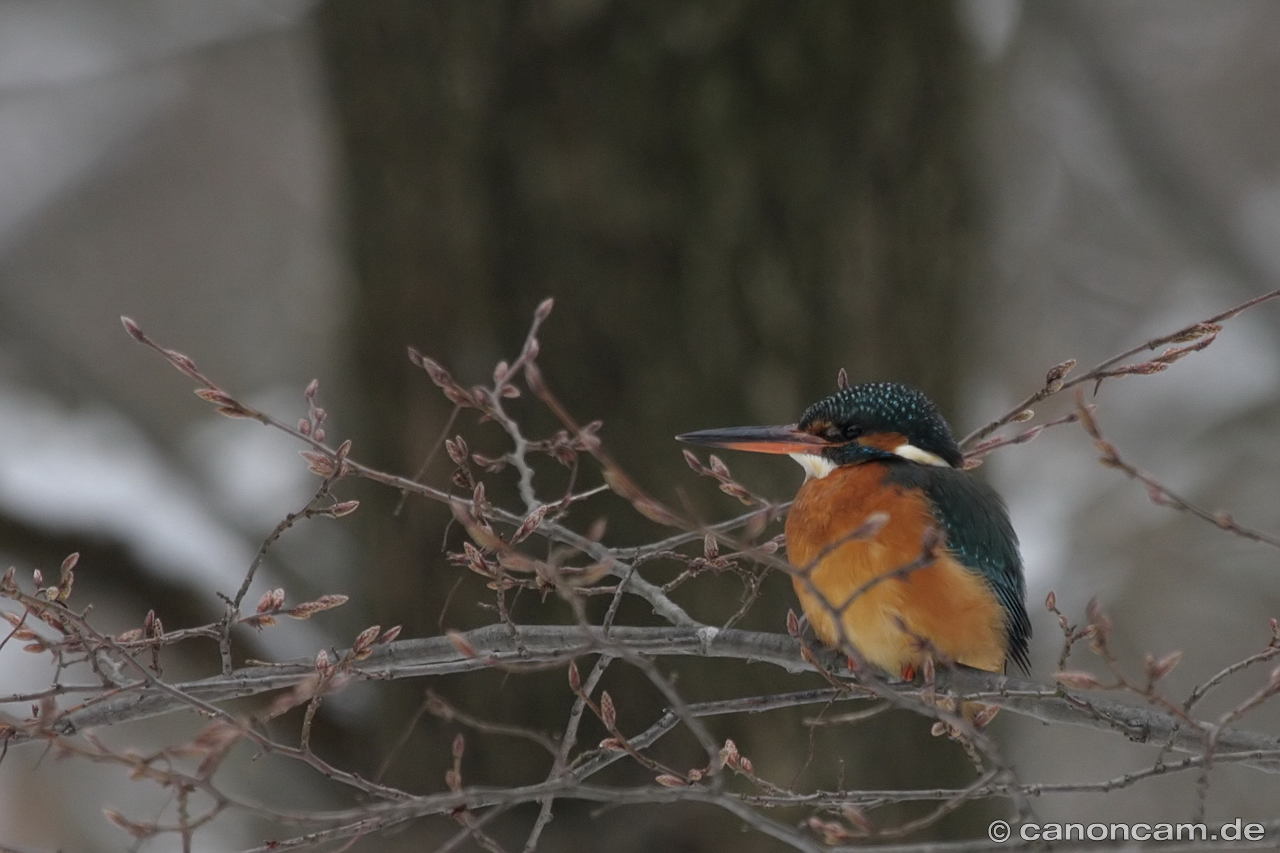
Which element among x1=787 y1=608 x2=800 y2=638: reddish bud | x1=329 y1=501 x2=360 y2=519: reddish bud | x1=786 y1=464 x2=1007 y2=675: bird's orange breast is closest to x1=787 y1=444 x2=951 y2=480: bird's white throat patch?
x1=786 y1=464 x2=1007 y2=675: bird's orange breast

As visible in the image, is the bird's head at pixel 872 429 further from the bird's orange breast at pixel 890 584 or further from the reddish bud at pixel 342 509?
the reddish bud at pixel 342 509

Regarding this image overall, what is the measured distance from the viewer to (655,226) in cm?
363

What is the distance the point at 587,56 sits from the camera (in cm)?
364

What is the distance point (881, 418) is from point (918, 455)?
12 cm

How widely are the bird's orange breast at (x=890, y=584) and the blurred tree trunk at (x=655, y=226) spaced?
0.80 m

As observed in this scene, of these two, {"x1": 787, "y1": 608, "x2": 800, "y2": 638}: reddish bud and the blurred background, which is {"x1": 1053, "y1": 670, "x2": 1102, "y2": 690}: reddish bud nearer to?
{"x1": 787, "y1": 608, "x2": 800, "y2": 638}: reddish bud

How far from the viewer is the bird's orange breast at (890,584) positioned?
2.55 metres

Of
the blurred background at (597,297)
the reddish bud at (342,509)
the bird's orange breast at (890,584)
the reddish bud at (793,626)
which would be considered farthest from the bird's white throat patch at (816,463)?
the reddish bud at (342,509)

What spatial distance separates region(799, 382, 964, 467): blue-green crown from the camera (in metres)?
2.94

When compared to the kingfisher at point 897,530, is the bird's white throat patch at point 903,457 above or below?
above

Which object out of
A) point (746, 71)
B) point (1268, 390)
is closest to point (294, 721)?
point (746, 71)

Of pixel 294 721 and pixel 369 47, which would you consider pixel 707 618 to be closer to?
pixel 294 721

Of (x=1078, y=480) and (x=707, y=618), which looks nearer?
(x=707, y=618)

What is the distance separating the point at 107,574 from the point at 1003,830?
263cm
